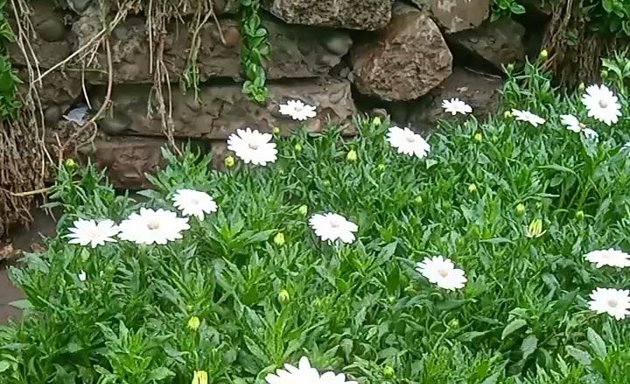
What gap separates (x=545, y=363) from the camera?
1166 millimetres

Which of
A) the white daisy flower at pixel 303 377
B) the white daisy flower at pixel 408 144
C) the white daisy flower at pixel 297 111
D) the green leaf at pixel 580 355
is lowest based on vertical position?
the white daisy flower at pixel 297 111

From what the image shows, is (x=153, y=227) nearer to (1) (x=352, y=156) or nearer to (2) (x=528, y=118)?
(1) (x=352, y=156)

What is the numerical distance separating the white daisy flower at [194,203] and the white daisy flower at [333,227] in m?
0.14

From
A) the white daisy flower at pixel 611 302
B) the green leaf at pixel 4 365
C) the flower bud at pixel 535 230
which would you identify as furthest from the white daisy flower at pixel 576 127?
the green leaf at pixel 4 365

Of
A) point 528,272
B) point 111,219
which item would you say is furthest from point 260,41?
point 528,272

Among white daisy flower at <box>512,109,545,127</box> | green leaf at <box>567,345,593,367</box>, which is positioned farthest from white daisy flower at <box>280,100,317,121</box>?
green leaf at <box>567,345,593,367</box>

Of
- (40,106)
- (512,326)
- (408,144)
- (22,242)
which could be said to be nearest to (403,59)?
(408,144)

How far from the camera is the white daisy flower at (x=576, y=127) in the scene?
1679 millimetres

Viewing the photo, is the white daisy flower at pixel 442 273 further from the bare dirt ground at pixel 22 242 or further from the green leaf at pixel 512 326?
the bare dirt ground at pixel 22 242

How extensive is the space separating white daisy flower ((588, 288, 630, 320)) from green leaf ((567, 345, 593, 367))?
0.07m

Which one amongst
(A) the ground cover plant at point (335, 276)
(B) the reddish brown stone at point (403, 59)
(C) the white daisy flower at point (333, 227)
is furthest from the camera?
(B) the reddish brown stone at point (403, 59)

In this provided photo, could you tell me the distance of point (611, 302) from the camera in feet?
3.91

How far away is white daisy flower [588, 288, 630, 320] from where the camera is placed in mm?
1173

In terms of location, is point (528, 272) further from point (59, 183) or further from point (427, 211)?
point (59, 183)
